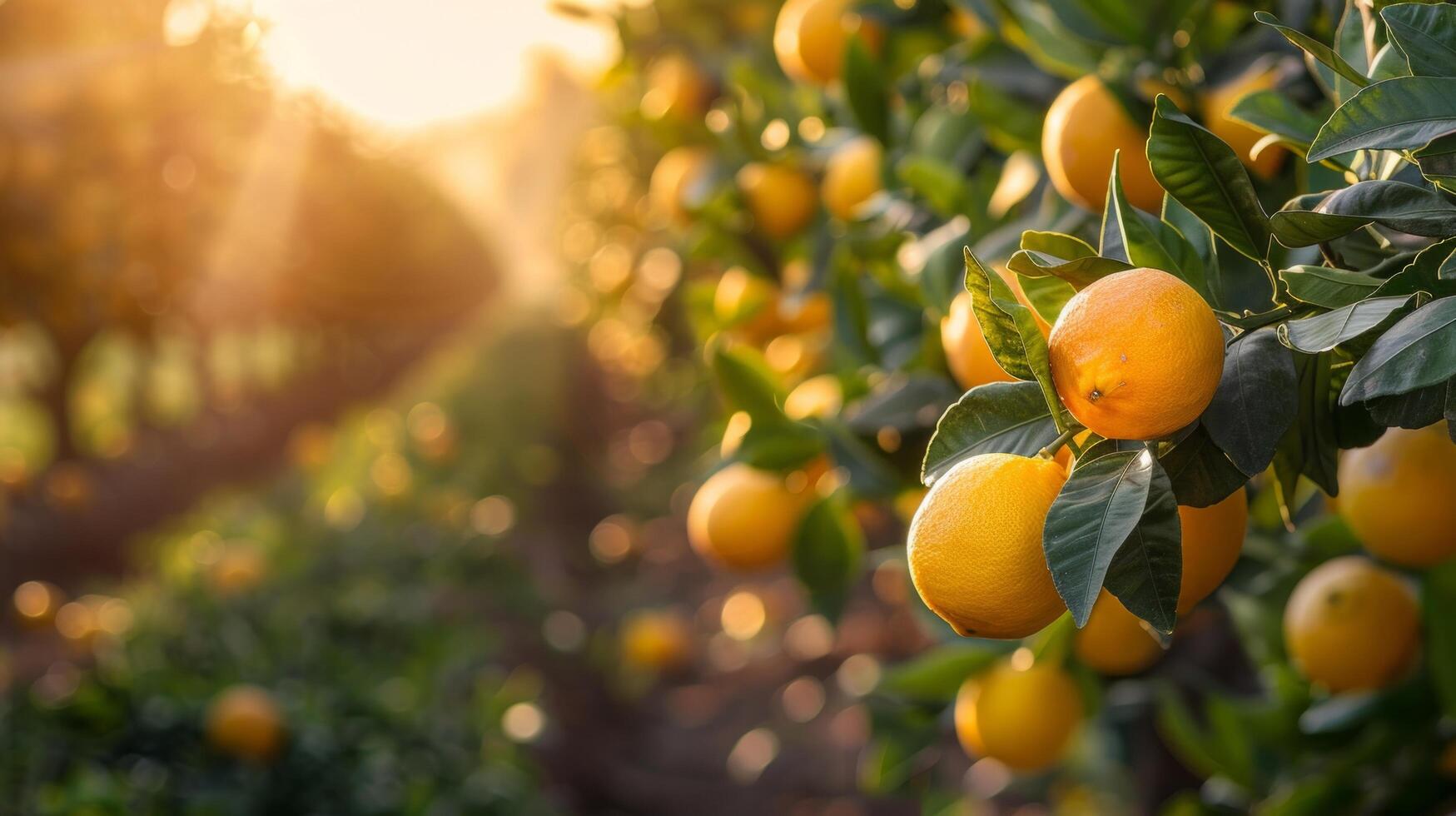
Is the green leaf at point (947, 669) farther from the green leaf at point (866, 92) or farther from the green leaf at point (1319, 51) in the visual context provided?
the green leaf at point (1319, 51)

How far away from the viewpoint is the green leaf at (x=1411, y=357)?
439 mm

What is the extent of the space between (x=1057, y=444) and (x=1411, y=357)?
152 millimetres

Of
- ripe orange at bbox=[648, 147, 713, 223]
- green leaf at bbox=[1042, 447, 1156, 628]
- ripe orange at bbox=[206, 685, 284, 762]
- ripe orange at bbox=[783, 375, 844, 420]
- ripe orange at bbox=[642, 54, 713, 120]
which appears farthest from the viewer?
ripe orange at bbox=[206, 685, 284, 762]

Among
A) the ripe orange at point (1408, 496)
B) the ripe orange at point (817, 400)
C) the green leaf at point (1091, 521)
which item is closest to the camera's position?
the green leaf at point (1091, 521)

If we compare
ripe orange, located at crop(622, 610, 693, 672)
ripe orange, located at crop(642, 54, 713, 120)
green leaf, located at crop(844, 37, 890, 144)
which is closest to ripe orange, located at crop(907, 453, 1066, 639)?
green leaf, located at crop(844, 37, 890, 144)

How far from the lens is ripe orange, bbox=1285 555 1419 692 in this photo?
2.71 ft

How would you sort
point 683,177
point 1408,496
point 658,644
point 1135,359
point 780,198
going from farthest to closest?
point 658,644, point 683,177, point 780,198, point 1408,496, point 1135,359

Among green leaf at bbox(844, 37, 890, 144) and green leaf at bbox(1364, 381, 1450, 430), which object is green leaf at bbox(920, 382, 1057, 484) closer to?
green leaf at bbox(1364, 381, 1450, 430)

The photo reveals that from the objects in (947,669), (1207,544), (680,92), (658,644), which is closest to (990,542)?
(1207,544)

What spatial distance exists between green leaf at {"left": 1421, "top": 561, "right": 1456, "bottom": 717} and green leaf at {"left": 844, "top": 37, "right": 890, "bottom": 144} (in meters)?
0.63

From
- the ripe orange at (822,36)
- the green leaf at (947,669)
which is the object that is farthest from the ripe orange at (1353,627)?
the ripe orange at (822,36)

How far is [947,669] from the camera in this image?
41.5 inches

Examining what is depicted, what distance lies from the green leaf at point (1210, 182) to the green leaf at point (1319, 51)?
5 cm

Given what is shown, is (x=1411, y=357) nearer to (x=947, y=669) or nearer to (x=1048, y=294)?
(x=1048, y=294)
